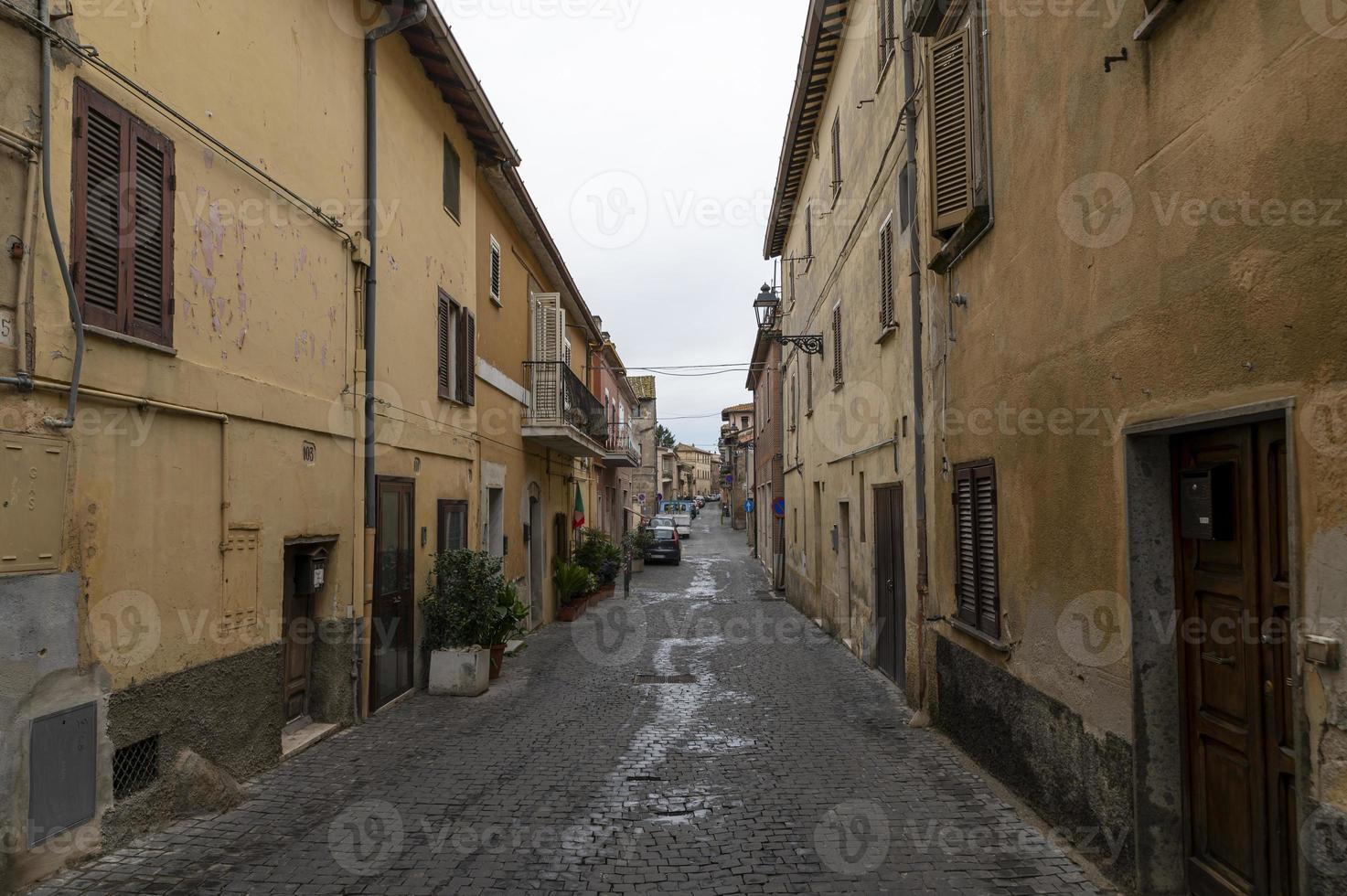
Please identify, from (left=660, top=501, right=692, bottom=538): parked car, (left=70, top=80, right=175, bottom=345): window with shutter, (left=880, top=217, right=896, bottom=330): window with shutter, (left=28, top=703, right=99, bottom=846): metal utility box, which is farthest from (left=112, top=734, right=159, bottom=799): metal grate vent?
(left=660, top=501, right=692, bottom=538): parked car

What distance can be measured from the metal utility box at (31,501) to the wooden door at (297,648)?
304cm

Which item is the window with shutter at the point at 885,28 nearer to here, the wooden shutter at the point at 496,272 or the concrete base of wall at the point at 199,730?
the wooden shutter at the point at 496,272

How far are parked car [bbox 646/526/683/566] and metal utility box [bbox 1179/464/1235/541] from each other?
29776mm

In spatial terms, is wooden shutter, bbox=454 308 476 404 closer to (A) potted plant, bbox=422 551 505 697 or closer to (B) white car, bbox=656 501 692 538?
(A) potted plant, bbox=422 551 505 697

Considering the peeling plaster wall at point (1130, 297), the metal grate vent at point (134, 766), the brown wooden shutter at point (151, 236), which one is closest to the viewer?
the peeling plaster wall at point (1130, 297)

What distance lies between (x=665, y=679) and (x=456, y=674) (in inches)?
101

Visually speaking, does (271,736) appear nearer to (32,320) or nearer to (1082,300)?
(32,320)

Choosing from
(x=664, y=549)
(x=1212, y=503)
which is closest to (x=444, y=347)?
(x=1212, y=503)

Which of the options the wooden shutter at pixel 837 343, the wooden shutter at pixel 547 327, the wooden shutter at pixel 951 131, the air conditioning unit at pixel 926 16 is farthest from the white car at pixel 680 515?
the wooden shutter at pixel 951 131

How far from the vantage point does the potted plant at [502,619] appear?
33.1 feet

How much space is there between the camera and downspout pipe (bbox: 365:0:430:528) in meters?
8.59

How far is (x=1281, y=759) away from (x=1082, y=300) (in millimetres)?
2589

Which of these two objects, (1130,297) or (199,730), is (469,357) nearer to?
(199,730)

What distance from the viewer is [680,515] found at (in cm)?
6372
